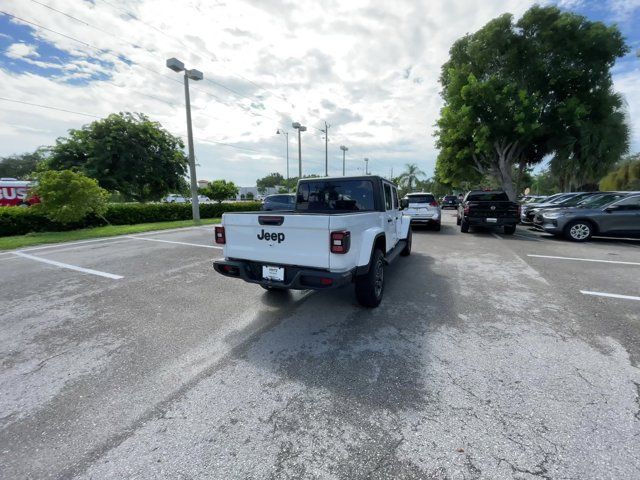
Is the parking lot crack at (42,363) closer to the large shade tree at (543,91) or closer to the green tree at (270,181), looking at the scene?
the large shade tree at (543,91)

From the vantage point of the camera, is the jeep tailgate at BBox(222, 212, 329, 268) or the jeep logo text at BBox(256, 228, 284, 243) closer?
the jeep tailgate at BBox(222, 212, 329, 268)

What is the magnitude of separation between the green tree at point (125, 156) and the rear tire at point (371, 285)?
22480 millimetres

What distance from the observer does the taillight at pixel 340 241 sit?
3322 mm

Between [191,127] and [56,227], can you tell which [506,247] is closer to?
[191,127]

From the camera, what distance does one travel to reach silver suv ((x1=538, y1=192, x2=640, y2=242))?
9039mm

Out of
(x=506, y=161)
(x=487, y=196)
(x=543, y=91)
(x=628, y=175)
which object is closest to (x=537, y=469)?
(x=487, y=196)

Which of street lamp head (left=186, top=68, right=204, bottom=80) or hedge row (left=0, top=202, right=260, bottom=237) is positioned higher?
street lamp head (left=186, top=68, right=204, bottom=80)

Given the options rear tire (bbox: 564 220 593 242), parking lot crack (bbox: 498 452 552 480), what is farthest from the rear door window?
rear tire (bbox: 564 220 593 242)

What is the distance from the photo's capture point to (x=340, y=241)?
3.33 m

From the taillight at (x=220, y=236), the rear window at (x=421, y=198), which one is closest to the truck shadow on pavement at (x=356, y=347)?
the taillight at (x=220, y=236)

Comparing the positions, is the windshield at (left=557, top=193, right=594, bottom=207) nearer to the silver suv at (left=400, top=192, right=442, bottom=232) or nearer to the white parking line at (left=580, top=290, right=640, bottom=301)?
the silver suv at (left=400, top=192, right=442, bottom=232)

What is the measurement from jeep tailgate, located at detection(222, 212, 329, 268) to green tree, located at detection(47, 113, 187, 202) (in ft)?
69.5

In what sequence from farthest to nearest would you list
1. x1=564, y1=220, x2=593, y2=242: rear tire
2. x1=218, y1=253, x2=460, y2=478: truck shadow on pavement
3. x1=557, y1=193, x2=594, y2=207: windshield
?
1. x1=557, y1=193, x2=594, y2=207: windshield
2. x1=564, y1=220, x2=593, y2=242: rear tire
3. x1=218, y1=253, x2=460, y2=478: truck shadow on pavement

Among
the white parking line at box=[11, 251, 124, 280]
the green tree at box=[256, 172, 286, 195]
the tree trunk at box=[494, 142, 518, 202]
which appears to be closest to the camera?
the white parking line at box=[11, 251, 124, 280]
